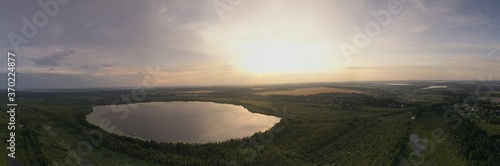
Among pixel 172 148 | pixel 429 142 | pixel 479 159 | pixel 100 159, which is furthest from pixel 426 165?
pixel 100 159

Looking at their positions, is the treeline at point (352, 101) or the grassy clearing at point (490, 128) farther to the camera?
the treeline at point (352, 101)

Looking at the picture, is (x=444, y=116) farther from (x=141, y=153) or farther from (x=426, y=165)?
(x=141, y=153)

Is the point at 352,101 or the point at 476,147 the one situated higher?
the point at 352,101

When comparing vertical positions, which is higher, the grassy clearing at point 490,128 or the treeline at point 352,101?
the treeline at point 352,101

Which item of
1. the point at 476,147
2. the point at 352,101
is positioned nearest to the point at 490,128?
the point at 476,147

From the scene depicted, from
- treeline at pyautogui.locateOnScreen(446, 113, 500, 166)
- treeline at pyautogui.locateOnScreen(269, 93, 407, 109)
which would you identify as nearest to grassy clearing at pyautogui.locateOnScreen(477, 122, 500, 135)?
treeline at pyautogui.locateOnScreen(446, 113, 500, 166)

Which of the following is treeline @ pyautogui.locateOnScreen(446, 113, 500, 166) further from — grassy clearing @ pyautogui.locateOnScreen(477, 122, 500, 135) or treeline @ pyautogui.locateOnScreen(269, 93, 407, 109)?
treeline @ pyautogui.locateOnScreen(269, 93, 407, 109)

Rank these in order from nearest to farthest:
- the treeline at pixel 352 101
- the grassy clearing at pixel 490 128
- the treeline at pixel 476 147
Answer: the treeline at pixel 476 147
the grassy clearing at pixel 490 128
the treeline at pixel 352 101

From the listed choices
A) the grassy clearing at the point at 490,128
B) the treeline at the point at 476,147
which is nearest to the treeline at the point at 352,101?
the grassy clearing at the point at 490,128

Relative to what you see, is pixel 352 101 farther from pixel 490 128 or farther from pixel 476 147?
pixel 476 147

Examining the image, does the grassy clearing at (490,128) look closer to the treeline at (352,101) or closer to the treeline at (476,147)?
the treeline at (476,147)

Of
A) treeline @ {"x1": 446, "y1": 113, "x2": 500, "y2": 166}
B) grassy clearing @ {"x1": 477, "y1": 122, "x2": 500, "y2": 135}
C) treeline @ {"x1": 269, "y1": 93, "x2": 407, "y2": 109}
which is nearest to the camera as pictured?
treeline @ {"x1": 446, "y1": 113, "x2": 500, "y2": 166}
